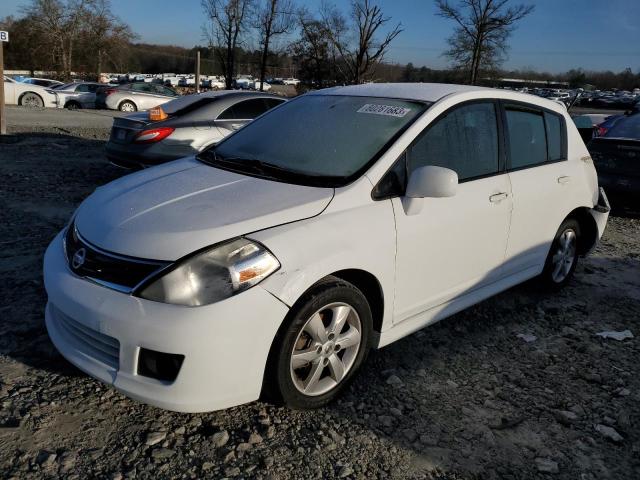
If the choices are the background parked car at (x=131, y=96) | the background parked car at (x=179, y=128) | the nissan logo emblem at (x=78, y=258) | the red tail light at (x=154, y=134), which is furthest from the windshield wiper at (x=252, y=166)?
the background parked car at (x=131, y=96)

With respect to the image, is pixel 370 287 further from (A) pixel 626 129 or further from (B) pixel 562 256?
(A) pixel 626 129

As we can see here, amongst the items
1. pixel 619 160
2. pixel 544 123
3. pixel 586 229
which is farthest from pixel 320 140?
pixel 619 160

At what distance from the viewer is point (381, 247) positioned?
2822 mm

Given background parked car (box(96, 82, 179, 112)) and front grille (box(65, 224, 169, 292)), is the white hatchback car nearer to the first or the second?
front grille (box(65, 224, 169, 292))

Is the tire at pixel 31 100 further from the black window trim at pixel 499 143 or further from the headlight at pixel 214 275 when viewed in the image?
the headlight at pixel 214 275

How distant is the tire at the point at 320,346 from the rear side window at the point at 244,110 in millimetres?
5508

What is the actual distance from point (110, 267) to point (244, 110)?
584 centimetres

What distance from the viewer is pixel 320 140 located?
3332 millimetres

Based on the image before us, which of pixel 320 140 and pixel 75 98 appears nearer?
pixel 320 140

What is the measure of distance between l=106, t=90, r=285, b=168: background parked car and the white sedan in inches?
663

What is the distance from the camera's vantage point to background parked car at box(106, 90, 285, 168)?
725cm

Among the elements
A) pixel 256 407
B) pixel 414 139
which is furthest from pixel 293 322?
pixel 414 139

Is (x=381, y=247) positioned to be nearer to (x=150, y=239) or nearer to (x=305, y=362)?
(x=305, y=362)

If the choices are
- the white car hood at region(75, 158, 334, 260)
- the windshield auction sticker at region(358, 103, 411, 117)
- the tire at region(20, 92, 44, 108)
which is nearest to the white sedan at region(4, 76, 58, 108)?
the tire at region(20, 92, 44, 108)
